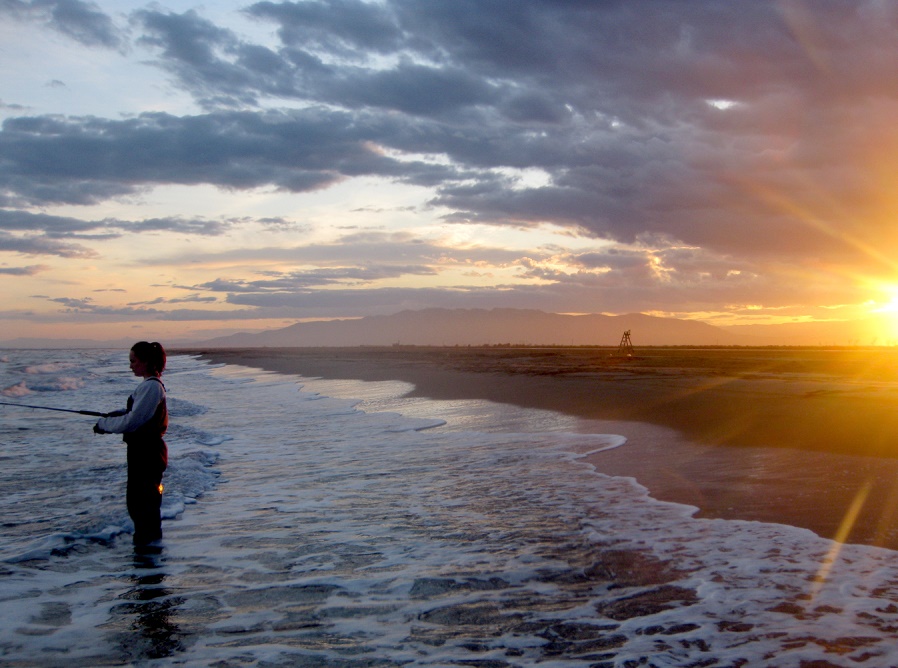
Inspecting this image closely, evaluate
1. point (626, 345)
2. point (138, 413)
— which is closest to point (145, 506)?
point (138, 413)

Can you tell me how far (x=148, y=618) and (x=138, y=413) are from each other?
217 centimetres

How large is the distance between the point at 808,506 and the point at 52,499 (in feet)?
32.2

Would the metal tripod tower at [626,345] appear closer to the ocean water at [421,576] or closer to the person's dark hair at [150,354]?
the ocean water at [421,576]

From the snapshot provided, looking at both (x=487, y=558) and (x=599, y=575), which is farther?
(x=487, y=558)

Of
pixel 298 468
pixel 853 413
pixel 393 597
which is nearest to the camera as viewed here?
pixel 393 597

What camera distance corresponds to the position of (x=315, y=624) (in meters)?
5.16

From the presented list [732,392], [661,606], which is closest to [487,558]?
[661,606]

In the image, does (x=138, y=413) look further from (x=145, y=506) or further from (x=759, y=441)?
A: (x=759, y=441)

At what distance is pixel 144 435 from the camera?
6.81m

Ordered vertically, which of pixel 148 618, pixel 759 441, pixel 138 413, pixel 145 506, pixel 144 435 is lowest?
pixel 148 618

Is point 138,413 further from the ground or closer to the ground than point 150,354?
closer to the ground

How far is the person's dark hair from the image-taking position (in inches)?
272

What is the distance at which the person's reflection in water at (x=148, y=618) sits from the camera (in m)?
4.67

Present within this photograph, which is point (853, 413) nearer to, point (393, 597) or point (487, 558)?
→ point (487, 558)
